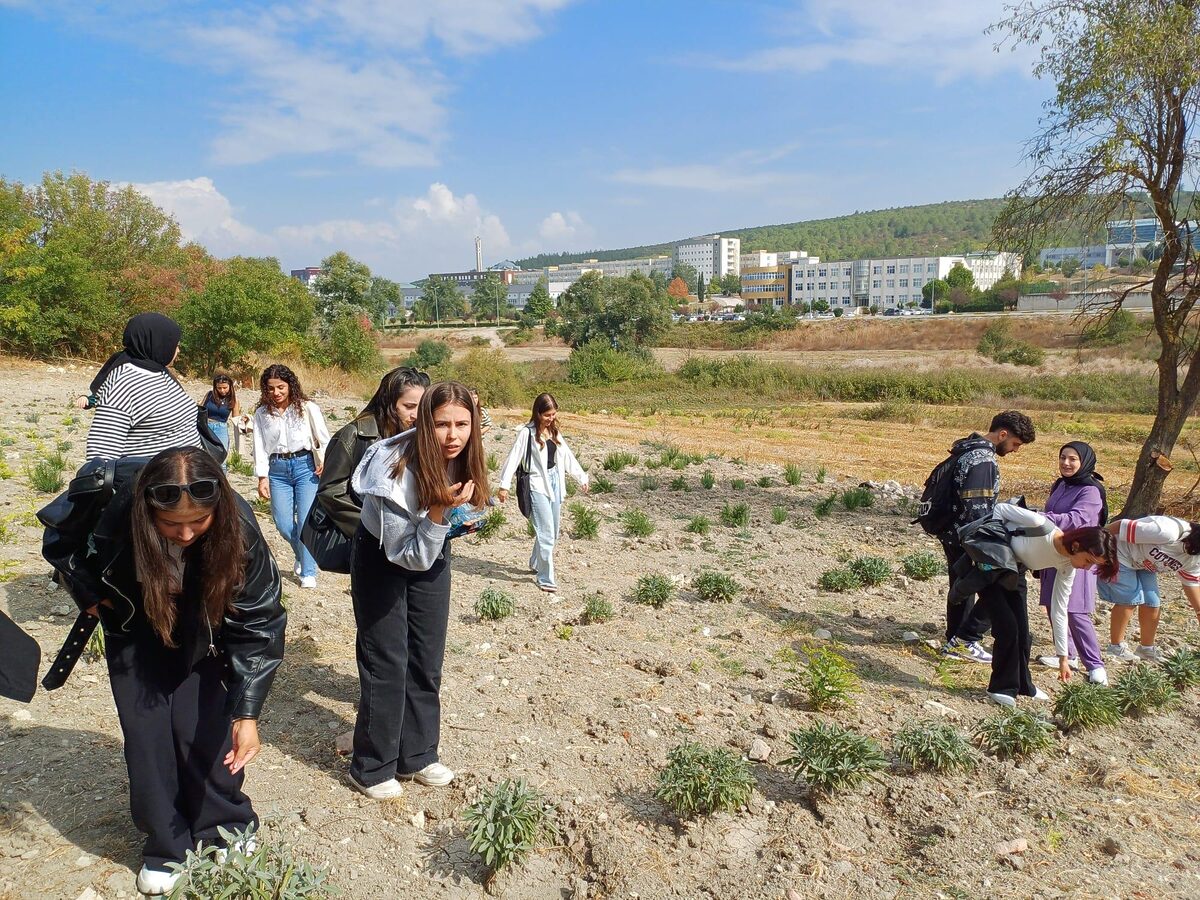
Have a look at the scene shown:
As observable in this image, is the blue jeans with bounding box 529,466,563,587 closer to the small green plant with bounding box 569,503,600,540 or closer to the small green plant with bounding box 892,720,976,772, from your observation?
the small green plant with bounding box 569,503,600,540

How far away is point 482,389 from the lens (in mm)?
32969

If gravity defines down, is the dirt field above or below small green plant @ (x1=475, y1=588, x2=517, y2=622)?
below

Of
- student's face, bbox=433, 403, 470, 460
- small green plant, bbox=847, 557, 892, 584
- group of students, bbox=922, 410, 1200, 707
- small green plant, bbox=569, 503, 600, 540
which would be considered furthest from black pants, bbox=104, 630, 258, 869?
small green plant, bbox=569, 503, 600, 540

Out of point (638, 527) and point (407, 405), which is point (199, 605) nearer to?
point (407, 405)

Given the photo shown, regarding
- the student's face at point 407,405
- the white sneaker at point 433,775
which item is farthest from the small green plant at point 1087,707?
the student's face at point 407,405

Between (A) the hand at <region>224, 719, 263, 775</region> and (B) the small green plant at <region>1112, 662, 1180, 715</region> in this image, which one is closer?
(A) the hand at <region>224, 719, 263, 775</region>

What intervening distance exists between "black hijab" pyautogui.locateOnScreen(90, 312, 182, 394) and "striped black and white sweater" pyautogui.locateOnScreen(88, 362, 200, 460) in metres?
0.05

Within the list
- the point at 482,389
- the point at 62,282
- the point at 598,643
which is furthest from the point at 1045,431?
the point at 62,282

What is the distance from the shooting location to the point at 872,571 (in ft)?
25.9

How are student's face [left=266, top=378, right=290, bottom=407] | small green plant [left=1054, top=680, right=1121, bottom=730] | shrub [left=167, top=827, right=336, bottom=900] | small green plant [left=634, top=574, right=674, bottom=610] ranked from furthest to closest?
1. small green plant [left=634, top=574, right=674, bottom=610]
2. student's face [left=266, top=378, right=290, bottom=407]
3. small green plant [left=1054, top=680, right=1121, bottom=730]
4. shrub [left=167, top=827, right=336, bottom=900]

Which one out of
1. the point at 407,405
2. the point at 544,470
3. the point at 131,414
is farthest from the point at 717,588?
the point at 131,414

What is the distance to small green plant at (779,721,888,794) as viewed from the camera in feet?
13.3

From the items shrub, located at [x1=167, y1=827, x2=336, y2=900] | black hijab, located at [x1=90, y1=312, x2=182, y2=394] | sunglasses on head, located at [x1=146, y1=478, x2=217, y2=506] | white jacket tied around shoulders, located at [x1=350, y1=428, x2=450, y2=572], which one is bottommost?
shrub, located at [x1=167, y1=827, x2=336, y2=900]

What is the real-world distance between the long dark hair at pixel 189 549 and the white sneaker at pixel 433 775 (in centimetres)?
154
